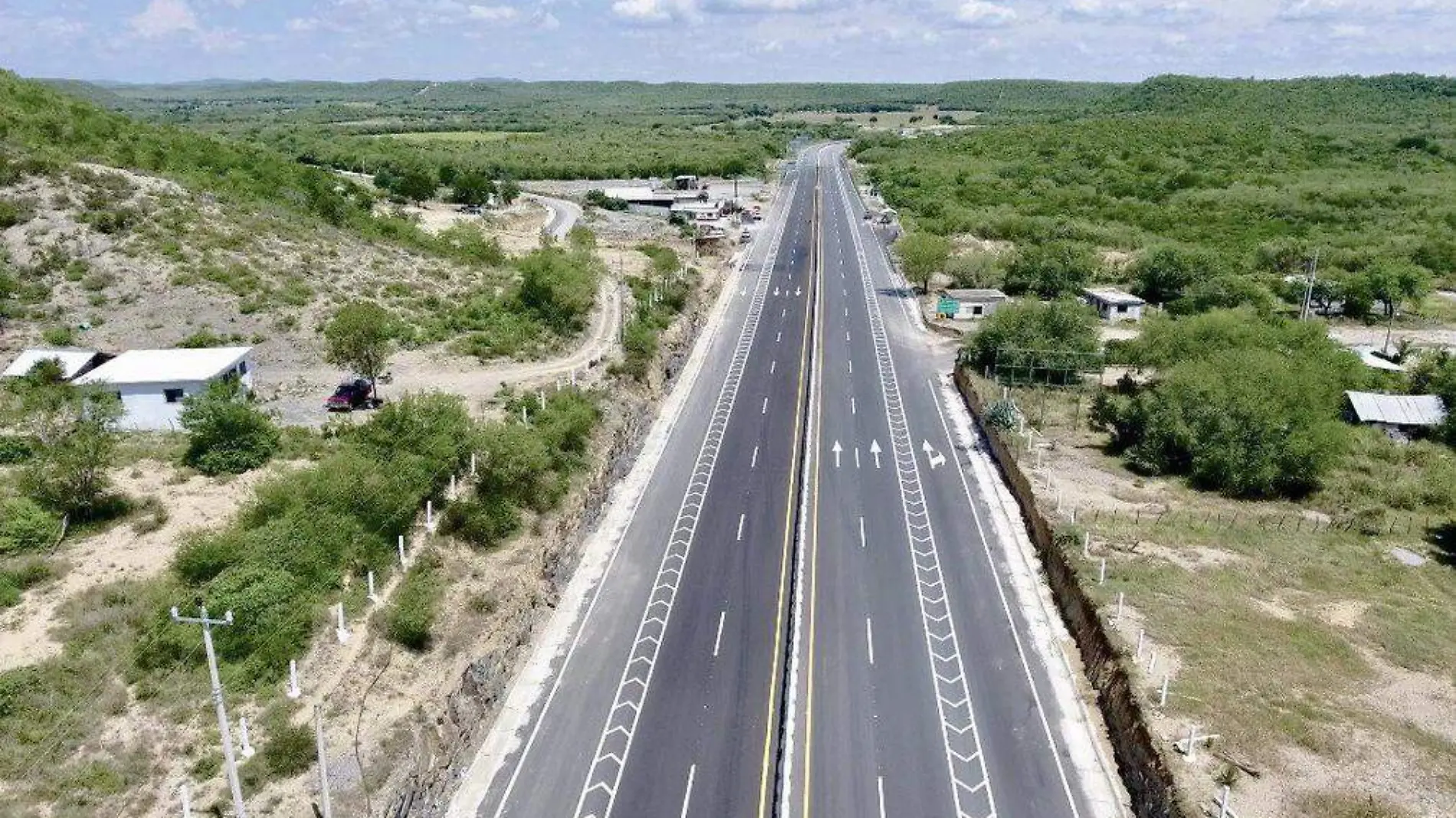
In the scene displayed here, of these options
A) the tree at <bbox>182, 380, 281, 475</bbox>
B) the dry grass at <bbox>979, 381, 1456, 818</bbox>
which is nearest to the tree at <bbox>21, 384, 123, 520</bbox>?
the tree at <bbox>182, 380, 281, 475</bbox>

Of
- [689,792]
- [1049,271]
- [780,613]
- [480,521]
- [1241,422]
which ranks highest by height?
[1049,271]

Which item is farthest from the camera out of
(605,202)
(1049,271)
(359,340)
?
(605,202)

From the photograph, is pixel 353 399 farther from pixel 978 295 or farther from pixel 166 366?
pixel 978 295

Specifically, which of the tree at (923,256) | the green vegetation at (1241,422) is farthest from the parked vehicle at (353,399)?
the tree at (923,256)

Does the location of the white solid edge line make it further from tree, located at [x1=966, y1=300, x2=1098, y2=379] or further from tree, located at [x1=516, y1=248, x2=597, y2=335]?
tree, located at [x1=966, y1=300, x2=1098, y2=379]

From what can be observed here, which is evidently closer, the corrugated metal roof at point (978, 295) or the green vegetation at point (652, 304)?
the green vegetation at point (652, 304)

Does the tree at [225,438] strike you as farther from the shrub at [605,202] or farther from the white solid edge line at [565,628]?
the shrub at [605,202]

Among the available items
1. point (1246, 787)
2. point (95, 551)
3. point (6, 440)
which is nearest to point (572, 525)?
point (95, 551)

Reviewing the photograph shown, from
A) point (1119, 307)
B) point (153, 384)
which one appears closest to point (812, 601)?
point (153, 384)
